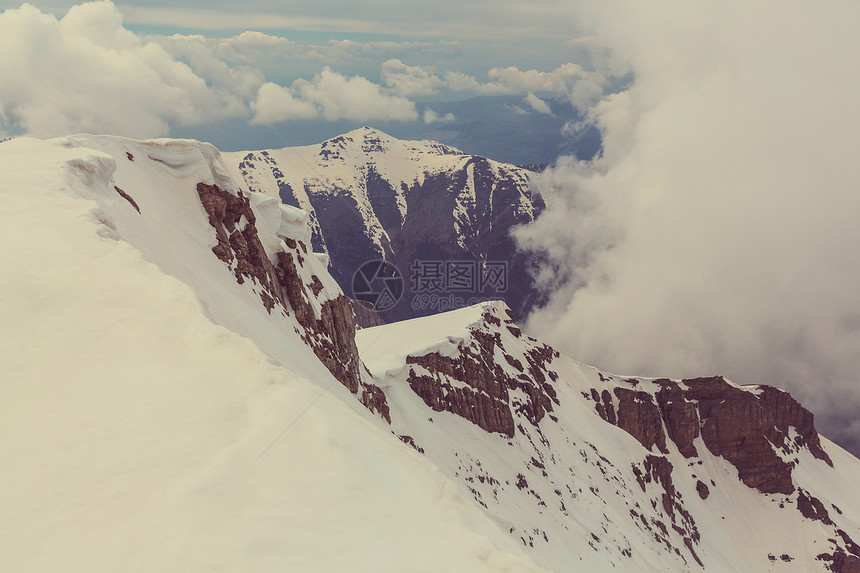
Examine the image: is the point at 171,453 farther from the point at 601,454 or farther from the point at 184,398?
the point at 601,454

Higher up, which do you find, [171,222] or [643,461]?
[171,222]

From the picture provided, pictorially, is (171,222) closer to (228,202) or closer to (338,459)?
(228,202)

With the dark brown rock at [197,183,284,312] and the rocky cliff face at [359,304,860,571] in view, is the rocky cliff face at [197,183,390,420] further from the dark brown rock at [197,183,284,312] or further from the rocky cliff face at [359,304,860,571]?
the rocky cliff face at [359,304,860,571]

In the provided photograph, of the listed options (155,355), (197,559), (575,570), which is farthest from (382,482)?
(575,570)

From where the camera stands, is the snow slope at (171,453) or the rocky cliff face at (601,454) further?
the rocky cliff face at (601,454)

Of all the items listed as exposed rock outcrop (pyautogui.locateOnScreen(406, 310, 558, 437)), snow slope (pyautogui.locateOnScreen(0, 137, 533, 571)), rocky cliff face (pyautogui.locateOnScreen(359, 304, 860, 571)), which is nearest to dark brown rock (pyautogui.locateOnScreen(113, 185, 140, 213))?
snow slope (pyautogui.locateOnScreen(0, 137, 533, 571))

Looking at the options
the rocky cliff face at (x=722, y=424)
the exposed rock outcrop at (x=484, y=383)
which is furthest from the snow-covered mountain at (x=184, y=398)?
the rocky cliff face at (x=722, y=424)

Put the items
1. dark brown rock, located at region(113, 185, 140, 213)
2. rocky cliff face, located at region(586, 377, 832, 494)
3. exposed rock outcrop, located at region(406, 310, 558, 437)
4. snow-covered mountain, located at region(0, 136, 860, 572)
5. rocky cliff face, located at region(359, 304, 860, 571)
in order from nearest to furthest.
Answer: snow-covered mountain, located at region(0, 136, 860, 572)
dark brown rock, located at region(113, 185, 140, 213)
rocky cliff face, located at region(359, 304, 860, 571)
exposed rock outcrop, located at region(406, 310, 558, 437)
rocky cliff face, located at region(586, 377, 832, 494)

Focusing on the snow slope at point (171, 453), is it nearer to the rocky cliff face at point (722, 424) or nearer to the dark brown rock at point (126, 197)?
the dark brown rock at point (126, 197)
